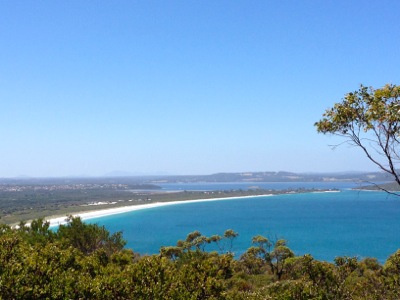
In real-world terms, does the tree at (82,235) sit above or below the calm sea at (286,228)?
above

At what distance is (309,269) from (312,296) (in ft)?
34.2

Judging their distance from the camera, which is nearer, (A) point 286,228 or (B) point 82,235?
(B) point 82,235

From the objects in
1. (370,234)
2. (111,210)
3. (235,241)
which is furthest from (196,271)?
(111,210)

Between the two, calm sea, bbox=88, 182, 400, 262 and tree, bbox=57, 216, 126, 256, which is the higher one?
tree, bbox=57, 216, 126, 256

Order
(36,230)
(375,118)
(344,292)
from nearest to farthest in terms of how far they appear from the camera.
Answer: (375,118) < (344,292) < (36,230)

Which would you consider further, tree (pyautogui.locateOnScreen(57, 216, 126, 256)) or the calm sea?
the calm sea

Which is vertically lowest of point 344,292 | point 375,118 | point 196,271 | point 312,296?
point 344,292

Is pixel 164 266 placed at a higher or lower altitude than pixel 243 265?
higher

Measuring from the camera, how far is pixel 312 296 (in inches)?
717

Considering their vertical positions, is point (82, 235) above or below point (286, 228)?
above

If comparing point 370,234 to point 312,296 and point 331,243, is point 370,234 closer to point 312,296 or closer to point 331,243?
point 331,243

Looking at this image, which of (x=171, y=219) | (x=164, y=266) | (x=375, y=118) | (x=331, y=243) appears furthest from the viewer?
(x=171, y=219)

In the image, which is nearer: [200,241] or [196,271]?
[196,271]

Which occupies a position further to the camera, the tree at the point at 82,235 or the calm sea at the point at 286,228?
the calm sea at the point at 286,228
